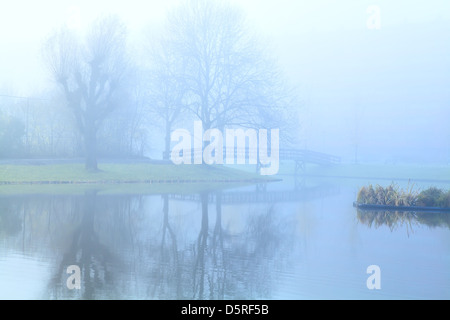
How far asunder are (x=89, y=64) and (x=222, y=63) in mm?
11721

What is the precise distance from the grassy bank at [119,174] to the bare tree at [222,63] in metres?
4.27

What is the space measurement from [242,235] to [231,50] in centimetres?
3305

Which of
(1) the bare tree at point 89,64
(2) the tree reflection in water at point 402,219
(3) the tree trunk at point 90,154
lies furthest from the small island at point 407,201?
(1) the bare tree at point 89,64

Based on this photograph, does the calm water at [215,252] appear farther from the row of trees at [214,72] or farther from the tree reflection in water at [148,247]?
the row of trees at [214,72]

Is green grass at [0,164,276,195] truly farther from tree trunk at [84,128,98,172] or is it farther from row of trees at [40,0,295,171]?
row of trees at [40,0,295,171]

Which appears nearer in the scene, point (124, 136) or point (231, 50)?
point (231, 50)

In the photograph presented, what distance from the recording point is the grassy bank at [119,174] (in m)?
33.8

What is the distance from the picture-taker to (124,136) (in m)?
50.0

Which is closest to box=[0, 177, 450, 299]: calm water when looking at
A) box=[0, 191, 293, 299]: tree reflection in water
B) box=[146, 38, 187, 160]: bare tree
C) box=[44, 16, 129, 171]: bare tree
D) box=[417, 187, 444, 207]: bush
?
box=[0, 191, 293, 299]: tree reflection in water

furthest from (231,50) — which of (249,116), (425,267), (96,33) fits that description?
(425,267)

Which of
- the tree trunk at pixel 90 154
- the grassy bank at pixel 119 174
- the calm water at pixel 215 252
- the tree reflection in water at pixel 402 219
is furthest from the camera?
the tree trunk at pixel 90 154

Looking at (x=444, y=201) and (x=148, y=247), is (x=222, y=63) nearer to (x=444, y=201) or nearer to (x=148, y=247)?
(x=444, y=201)

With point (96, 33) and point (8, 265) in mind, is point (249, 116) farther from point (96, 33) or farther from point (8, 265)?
point (8, 265)

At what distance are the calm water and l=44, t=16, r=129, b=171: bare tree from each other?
56.8 feet
